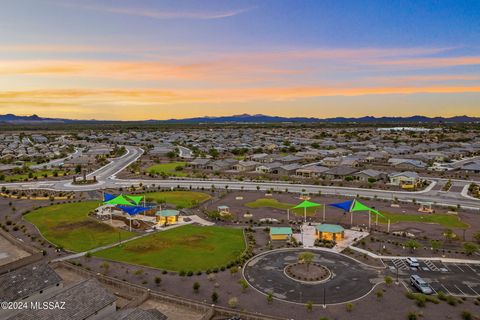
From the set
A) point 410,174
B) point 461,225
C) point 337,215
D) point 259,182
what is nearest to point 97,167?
point 259,182

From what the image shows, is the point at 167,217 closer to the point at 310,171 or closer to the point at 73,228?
the point at 73,228

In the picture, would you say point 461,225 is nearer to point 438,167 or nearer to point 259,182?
point 259,182

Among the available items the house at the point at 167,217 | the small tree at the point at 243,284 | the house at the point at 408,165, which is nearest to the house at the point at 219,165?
the house at the point at 408,165

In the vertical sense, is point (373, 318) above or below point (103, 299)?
below

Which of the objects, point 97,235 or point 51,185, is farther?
point 51,185

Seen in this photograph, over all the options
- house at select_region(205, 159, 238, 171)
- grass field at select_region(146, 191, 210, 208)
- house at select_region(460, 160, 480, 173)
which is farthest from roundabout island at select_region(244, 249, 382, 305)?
house at select_region(460, 160, 480, 173)

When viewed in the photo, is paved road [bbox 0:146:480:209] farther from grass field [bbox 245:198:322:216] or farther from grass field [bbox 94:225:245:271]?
grass field [bbox 94:225:245:271]
